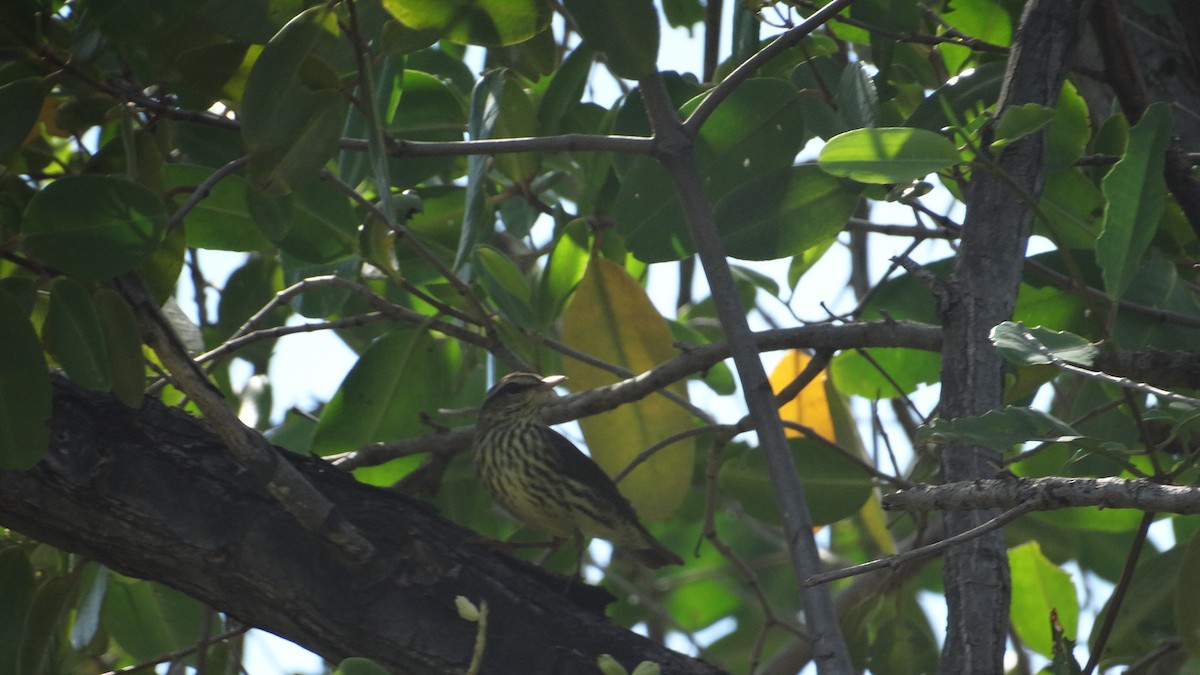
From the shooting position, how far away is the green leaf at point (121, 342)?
2320 millimetres

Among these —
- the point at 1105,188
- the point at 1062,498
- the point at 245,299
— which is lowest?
the point at 1062,498

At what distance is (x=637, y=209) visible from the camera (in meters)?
3.00

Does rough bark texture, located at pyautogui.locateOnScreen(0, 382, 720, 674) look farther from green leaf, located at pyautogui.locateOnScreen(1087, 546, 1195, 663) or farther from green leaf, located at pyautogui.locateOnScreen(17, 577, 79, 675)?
green leaf, located at pyautogui.locateOnScreen(1087, 546, 1195, 663)

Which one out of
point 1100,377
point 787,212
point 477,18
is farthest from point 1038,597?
point 477,18

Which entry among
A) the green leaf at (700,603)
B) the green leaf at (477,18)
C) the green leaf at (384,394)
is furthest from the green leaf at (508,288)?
the green leaf at (700,603)

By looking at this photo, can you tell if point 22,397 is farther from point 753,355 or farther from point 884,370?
point 884,370

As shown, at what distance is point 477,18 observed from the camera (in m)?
2.20

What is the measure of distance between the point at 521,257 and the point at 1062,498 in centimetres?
304

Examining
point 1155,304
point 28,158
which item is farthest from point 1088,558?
point 28,158

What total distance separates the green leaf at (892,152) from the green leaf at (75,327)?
55.5 inches

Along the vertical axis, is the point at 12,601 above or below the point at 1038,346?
above

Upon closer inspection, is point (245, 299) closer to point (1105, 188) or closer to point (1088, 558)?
point (1105, 188)

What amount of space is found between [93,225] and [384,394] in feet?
3.99

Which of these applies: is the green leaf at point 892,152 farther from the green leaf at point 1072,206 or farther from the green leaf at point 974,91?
the green leaf at point 1072,206
